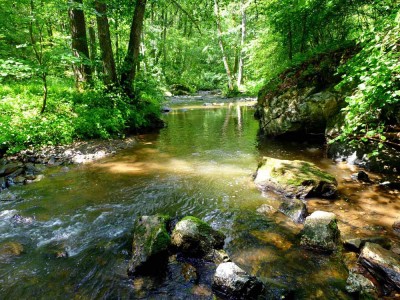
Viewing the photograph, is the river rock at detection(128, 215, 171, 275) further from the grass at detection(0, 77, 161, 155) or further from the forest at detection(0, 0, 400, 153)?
the grass at detection(0, 77, 161, 155)

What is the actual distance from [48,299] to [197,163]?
541 cm

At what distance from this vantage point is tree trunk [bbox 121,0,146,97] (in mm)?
11984

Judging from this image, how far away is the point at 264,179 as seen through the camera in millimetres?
6441

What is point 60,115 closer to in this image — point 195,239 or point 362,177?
point 195,239

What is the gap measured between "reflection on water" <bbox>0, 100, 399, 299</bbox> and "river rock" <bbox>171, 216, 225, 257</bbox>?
24cm

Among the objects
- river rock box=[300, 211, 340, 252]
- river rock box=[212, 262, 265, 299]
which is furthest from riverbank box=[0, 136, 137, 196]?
river rock box=[300, 211, 340, 252]

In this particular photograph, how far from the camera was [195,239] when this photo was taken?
13.3 ft

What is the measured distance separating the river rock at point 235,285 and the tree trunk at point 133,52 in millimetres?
10750

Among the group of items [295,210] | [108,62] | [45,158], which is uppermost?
[108,62]

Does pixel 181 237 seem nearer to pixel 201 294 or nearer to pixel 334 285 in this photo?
pixel 201 294

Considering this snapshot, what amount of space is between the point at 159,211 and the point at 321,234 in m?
2.93

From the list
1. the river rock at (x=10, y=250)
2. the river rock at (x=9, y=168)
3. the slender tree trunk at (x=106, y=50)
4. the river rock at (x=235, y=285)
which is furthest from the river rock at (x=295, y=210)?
the slender tree trunk at (x=106, y=50)

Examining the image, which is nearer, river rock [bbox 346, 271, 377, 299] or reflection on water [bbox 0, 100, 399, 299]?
river rock [bbox 346, 271, 377, 299]

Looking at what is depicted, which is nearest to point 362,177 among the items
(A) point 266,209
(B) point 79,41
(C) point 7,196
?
(A) point 266,209
